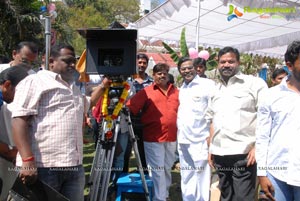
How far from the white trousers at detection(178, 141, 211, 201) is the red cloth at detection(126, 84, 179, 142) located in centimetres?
22

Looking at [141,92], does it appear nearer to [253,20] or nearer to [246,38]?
[253,20]

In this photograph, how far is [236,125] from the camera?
2873 mm

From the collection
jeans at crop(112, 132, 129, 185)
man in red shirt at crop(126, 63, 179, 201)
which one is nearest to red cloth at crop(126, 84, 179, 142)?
man in red shirt at crop(126, 63, 179, 201)

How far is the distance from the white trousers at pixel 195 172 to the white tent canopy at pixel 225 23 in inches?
160

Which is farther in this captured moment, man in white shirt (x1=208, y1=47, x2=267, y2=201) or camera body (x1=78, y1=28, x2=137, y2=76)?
camera body (x1=78, y1=28, x2=137, y2=76)

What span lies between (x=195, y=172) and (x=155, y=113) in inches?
30.8

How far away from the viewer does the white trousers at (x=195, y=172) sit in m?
3.50

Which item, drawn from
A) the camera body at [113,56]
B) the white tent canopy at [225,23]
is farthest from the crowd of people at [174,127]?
the white tent canopy at [225,23]

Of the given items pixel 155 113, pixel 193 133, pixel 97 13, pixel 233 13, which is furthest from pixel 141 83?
pixel 97 13

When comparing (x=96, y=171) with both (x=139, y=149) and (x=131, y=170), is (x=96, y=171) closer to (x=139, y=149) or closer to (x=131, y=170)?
(x=139, y=149)

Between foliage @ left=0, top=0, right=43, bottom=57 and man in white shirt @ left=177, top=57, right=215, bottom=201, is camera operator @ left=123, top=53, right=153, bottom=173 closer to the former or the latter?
man in white shirt @ left=177, top=57, right=215, bottom=201

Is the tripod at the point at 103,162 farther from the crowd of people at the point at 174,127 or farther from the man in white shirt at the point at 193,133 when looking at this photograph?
the man in white shirt at the point at 193,133

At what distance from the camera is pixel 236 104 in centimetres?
288

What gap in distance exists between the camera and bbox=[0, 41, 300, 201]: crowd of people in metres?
2.09
